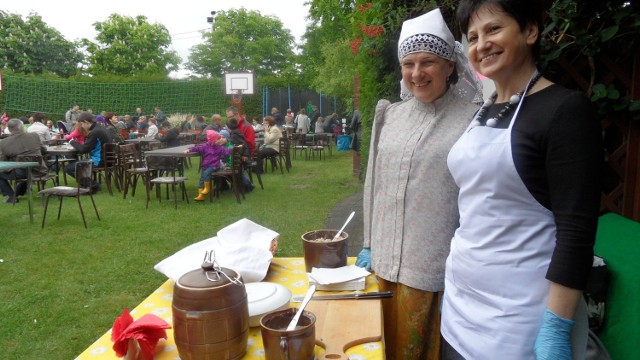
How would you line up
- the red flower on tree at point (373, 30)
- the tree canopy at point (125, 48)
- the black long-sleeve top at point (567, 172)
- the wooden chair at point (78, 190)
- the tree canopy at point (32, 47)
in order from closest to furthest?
1. the black long-sleeve top at point (567, 172)
2. the red flower on tree at point (373, 30)
3. the wooden chair at point (78, 190)
4. the tree canopy at point (32, 47)
5. the tree canopy at point (125, 48)

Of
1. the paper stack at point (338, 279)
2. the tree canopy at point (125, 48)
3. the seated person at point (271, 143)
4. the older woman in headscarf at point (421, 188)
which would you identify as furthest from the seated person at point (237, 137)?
the tree canopy at point (125, 48)

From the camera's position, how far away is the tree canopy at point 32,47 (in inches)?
1556

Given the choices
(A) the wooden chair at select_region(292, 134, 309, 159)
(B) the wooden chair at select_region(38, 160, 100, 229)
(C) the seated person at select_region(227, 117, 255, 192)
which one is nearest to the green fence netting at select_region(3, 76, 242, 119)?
(A) the wooden chair at select_region(292, 134, 309, 159)

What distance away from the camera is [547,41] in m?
2.78

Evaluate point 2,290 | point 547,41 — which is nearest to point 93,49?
point 2,290

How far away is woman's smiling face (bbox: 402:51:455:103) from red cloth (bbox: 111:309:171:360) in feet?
3.49

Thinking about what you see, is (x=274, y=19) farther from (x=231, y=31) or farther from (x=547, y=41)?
(x=547, y=41)

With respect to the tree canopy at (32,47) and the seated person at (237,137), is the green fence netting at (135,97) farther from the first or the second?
the tree canopy at (32,47)

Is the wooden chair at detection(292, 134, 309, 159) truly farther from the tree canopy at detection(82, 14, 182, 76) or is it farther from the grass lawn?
the tree canopy at detection(82, 14, 182, 76)

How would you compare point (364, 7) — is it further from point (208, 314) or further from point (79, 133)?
point (79, 133)

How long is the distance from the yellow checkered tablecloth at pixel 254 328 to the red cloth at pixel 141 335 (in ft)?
0.14

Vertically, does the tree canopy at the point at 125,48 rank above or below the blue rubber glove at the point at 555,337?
above

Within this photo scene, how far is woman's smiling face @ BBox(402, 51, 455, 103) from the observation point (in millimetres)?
1573

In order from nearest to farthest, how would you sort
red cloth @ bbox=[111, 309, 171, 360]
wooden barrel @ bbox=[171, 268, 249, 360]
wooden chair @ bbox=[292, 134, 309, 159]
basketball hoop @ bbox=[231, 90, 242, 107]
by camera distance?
wooden barrel @ bbox=[171, 268, 249, 360] < red cloth @ bbox=[111, 309, 171, 360] < wooden chair @ bbox=[292, 134, 309, 159] < basketball hoop @ bbox=[231, 90, 242, 107]
